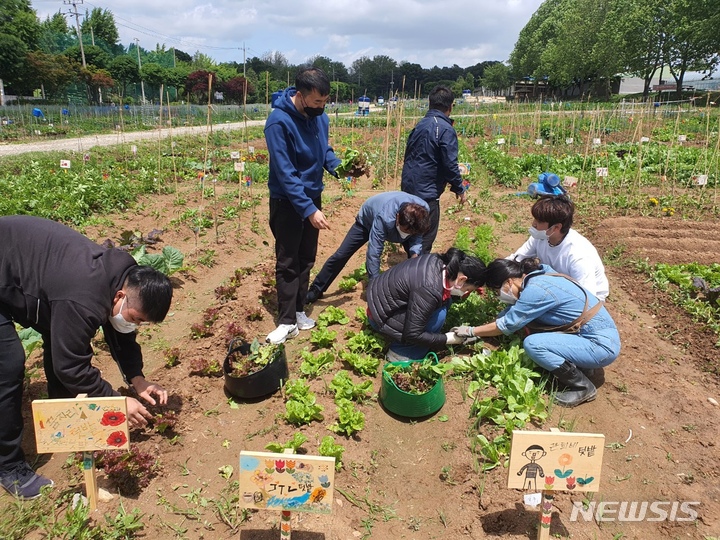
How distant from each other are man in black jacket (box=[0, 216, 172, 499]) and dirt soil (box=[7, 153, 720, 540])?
60cm

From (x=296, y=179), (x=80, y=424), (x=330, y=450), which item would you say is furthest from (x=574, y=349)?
(x=80, y=424)

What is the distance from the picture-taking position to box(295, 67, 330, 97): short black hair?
3.54 m

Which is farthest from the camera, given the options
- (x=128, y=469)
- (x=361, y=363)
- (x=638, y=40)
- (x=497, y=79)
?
(x=497, y=79)

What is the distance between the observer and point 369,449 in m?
3.15

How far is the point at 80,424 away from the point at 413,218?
2.85 meters

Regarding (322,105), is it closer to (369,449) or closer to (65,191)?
(369,449)

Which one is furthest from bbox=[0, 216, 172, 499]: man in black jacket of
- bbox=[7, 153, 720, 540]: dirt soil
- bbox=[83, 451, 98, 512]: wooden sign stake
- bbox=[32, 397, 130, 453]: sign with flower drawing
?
bbox=[7, 153, 720, 540]: dirt soil

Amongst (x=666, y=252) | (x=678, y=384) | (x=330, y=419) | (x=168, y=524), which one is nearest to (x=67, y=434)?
(x=168, y=524)

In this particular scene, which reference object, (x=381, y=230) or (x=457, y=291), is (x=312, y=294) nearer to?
(x=381, y=230)

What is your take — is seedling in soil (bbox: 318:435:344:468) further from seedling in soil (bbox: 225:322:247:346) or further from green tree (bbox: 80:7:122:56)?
green tree (bbox: 80:7:122:56)

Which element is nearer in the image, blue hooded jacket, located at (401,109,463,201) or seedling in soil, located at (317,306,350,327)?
seedling in soil, located at (317,306,350,327)

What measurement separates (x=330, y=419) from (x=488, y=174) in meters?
9.59

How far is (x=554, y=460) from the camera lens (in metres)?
2.19

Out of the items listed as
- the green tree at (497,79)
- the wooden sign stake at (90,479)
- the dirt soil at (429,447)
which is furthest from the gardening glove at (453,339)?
the green tree at (497,79)
